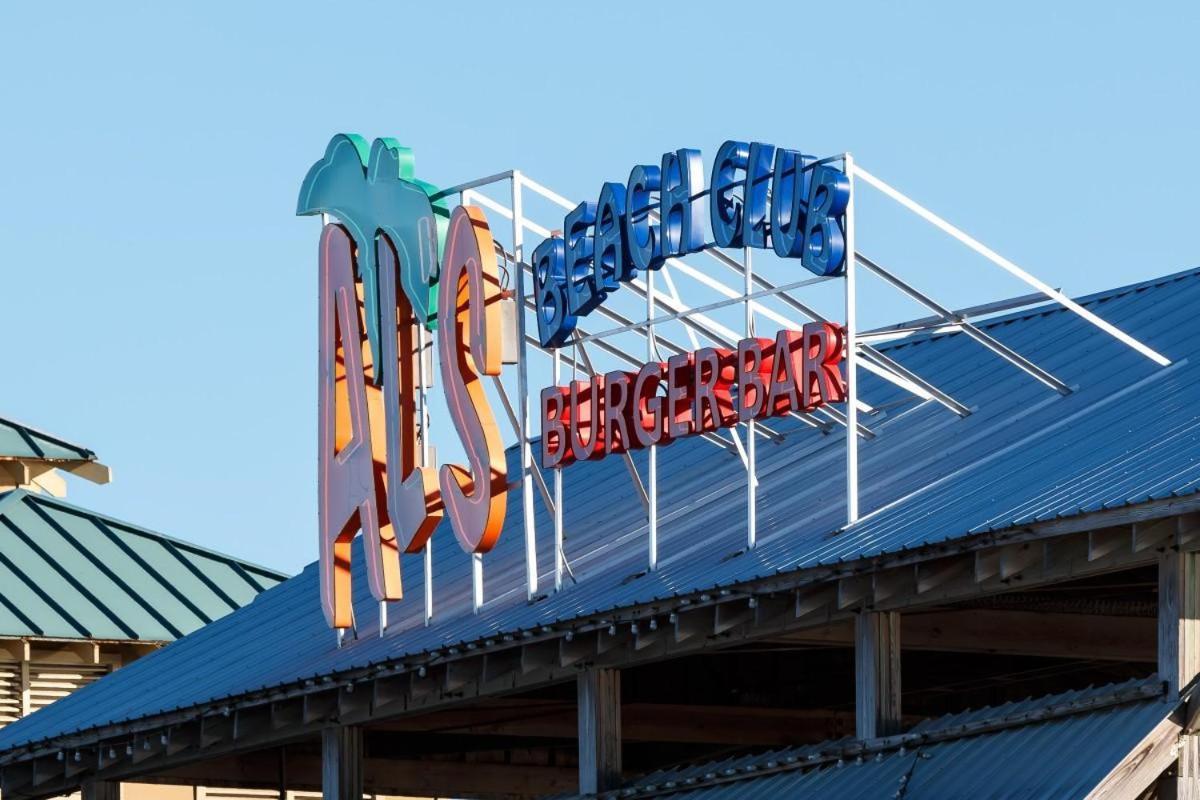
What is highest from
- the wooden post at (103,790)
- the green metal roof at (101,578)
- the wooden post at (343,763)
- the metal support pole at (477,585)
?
the green metal roof at (101,578)

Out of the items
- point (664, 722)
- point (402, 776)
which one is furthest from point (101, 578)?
point (664, 722)

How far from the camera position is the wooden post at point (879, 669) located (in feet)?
77.6

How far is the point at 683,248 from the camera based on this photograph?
1117 inches

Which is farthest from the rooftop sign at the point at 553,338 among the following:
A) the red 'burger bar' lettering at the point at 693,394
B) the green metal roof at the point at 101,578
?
the green metal roof at the point at 101,578

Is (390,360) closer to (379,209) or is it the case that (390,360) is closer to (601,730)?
(379,209)

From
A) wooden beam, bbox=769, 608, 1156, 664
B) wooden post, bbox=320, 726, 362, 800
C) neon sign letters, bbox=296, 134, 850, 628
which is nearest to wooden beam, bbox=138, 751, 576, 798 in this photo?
neon sign letters, bbox=296, 134, 850, 628

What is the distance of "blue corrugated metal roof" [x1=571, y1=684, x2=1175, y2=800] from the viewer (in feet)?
68.3

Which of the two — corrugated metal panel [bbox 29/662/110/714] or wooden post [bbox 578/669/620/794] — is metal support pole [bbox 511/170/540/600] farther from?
corrugated metal panel [bbox 29/662/110/714]

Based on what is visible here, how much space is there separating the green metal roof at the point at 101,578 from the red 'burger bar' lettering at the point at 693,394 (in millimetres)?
13990

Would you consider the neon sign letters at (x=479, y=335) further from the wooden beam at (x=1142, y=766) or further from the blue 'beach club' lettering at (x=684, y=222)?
the wooden beam at (x=1142, y=766)

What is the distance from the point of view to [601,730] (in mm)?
26609

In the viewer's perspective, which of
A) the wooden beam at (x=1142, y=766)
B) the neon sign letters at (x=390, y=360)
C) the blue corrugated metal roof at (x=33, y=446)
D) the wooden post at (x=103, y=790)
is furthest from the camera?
the blue corrugated metal roof at (x=33, y=446)

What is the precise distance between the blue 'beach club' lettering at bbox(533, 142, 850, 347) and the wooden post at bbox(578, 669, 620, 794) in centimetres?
450

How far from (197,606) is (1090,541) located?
24644 millimetres
